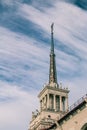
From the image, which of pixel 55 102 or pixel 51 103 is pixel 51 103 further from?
pixel 55 102

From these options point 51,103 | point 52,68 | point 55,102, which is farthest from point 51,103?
point 52,68

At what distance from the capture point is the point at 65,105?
7419 cm

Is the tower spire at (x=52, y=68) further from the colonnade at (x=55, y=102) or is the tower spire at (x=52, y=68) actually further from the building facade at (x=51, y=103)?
the colonnade at (x=55, y=102)

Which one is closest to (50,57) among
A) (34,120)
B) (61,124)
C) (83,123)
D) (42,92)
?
(42,92)

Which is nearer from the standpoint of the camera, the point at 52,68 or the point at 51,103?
the point at 51,103

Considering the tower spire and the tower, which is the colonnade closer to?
the tower

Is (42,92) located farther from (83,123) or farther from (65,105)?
(83,123)

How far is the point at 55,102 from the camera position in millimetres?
72875

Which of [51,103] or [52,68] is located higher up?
[52,68]

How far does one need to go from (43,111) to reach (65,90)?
10536 millimetres

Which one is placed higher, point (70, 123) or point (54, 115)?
point (70, 123)

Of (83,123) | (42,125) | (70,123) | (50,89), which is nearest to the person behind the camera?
(83,123)

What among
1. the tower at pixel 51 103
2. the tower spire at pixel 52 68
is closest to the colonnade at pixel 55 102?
the tower at pixel 51 103

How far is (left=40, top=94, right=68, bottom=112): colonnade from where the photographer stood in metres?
72.2
